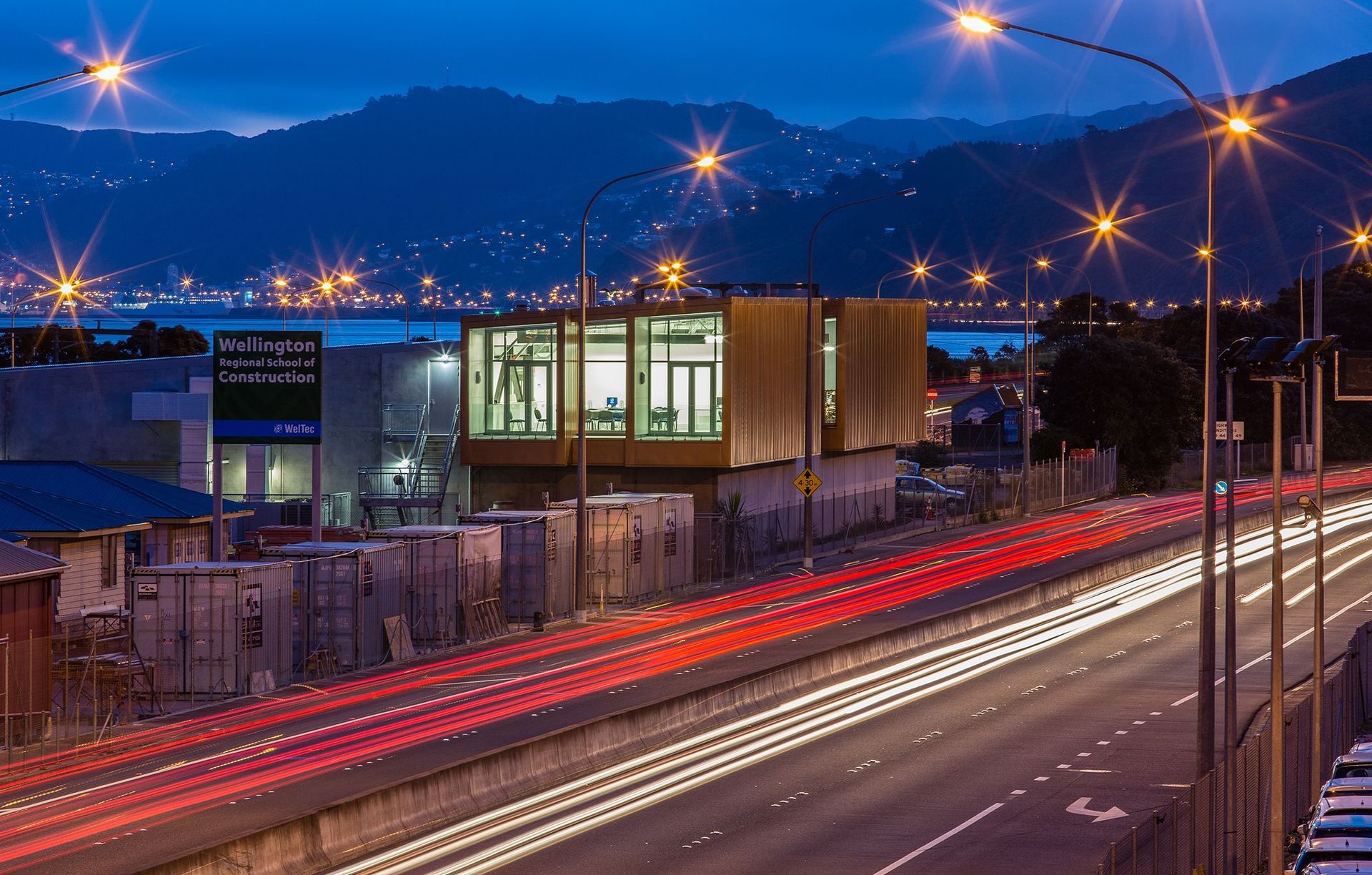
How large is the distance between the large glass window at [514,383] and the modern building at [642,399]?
34 mm

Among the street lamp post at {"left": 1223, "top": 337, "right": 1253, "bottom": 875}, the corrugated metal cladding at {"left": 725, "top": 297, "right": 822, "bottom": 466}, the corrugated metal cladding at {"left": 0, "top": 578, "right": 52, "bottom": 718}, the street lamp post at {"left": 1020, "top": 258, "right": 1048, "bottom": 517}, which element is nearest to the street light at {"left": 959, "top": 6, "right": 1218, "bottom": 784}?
the street lamp post at {"left": 1223, "top": 337, "right": 1253, "bottom": 875}

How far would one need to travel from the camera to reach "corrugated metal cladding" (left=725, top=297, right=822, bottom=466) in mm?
55344

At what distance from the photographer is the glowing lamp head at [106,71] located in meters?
21.3

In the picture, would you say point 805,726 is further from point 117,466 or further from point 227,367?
point 117,466

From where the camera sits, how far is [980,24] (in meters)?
19.2

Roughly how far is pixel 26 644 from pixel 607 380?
3216 centimetres

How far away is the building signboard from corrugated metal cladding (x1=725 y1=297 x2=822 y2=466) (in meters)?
18.0

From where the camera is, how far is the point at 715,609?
1726 inches

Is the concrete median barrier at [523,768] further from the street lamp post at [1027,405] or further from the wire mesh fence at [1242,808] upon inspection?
the street lamp post at [1027,405]

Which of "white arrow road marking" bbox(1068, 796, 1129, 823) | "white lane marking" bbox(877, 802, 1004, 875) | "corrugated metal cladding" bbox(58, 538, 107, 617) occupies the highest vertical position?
"corrugated metal cladding" bbox(58, 538, 107, 617)

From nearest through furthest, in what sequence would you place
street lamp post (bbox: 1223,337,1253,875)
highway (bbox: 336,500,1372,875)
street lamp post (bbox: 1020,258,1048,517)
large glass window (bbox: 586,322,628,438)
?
street lamp post (bbox: 1223,337,1253,875), highway (bbox: 336,500,1372,875), large glass window (bbox: 586,322,628,438), street lamp post (bbox: 1020,258,1048,517)

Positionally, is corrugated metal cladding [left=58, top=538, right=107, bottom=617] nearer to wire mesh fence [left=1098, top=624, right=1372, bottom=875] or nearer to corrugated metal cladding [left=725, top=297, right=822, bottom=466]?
corrugated metal cladding [left=725, top=297, right=822, bottom=466]

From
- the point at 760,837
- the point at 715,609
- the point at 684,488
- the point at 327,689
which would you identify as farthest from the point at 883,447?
the point at 760,837

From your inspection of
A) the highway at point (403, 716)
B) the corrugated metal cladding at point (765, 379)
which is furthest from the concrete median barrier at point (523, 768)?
the corrugated metal cladding at point (765, 379)
